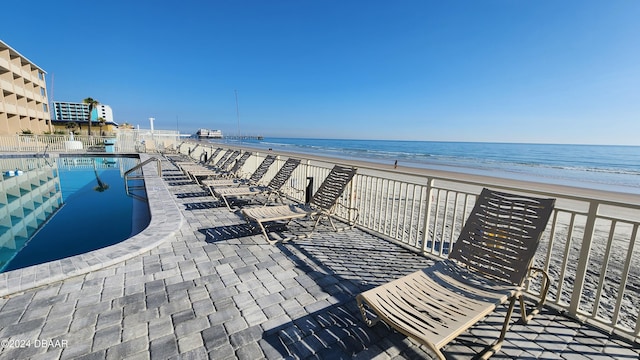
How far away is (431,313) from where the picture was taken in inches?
66.5

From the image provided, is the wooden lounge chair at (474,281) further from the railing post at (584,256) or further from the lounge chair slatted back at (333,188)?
the lounge chair slatted back at (333,188)

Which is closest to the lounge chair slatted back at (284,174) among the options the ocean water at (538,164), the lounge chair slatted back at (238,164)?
the lounge chair slatted back at (238,164)

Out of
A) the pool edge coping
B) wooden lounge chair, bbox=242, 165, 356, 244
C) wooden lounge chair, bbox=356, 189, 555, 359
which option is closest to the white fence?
the pool edge coping

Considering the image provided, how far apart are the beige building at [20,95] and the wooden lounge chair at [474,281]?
35.8 m

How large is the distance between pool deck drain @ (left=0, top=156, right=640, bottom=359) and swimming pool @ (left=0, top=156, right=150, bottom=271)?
2.35 meters

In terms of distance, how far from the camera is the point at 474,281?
2.13 meters

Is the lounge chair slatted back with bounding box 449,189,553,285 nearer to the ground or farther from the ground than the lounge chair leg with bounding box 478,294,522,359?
farther from the ground

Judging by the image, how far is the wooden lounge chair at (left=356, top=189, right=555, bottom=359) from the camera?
5.25ft

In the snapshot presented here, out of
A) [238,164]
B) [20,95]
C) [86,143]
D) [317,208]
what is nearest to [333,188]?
[317,208]

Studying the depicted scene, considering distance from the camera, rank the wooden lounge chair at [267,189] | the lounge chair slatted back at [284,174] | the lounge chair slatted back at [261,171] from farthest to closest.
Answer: the lounge chair slatted back at [261,171]
the lounge chair slatted back at [284,174]
the wooden lounge chair at [267,189]

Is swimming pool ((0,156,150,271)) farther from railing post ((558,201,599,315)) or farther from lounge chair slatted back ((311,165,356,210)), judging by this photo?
railing post ((558,201,599,315))

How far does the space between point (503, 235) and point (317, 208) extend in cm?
251

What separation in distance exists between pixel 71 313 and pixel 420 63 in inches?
806

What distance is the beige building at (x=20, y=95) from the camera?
2403 centimetres
